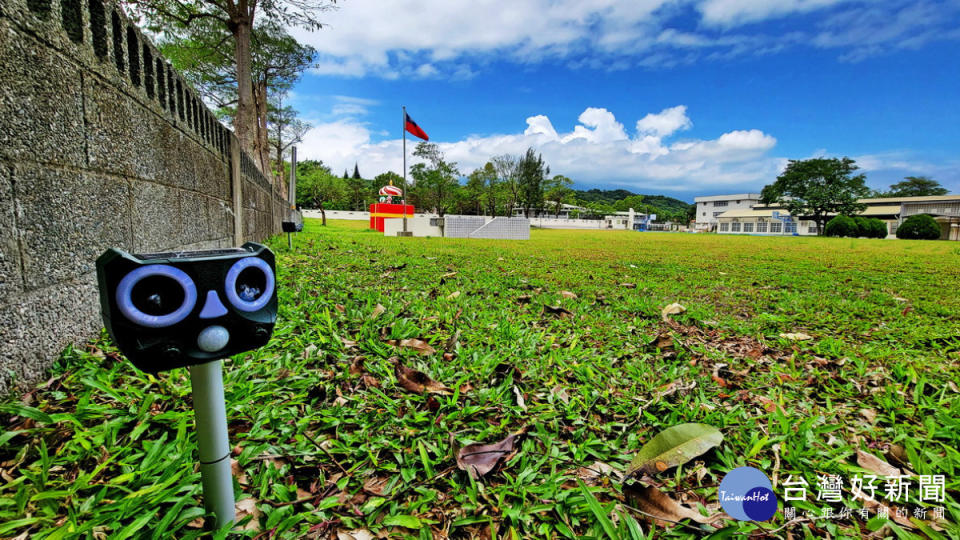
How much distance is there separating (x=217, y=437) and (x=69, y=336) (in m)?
1.10

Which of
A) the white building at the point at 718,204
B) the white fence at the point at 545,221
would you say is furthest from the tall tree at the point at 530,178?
the white building at the point at 718,204

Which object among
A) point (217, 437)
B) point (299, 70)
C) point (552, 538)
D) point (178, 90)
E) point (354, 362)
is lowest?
point (552, 538)

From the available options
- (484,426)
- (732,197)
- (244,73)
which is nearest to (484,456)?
(484,426)

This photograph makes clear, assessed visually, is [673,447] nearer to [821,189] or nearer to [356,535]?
[356,535]

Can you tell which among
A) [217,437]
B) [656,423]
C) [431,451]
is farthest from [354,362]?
[656,423]

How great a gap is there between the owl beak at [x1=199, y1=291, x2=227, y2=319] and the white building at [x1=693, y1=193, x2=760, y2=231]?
63206mm

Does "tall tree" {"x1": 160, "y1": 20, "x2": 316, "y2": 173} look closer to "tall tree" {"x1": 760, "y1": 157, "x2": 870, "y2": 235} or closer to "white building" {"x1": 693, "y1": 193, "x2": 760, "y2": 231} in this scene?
"tall tree" {"x1": 760, "y1": 157, "x2": 870, "y2": 235}

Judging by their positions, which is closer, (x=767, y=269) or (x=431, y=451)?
(x=431, y=451)

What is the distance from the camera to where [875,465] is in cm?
118

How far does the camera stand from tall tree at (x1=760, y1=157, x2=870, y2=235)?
34.4 meters

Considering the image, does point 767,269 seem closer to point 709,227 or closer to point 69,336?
point 69,336

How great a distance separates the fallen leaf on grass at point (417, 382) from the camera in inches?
60.9

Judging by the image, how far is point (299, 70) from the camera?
1524cm

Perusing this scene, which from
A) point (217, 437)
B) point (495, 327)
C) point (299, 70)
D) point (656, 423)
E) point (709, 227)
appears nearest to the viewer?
point (217, 437)
